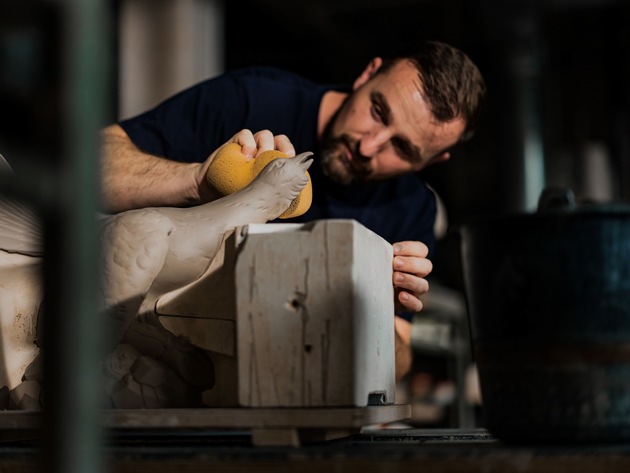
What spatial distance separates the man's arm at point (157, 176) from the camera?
122 cm

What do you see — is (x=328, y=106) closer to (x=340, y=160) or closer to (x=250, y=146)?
(x=340, y=160)

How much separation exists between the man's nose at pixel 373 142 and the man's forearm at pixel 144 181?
0.54m

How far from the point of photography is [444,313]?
372 cm

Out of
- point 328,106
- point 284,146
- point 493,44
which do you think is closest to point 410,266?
point 284,146

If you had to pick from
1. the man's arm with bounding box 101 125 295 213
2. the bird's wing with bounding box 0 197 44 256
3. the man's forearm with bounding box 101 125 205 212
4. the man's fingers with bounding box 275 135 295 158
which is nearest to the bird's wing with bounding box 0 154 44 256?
the bird's wing with bounding box 0 197 44 256

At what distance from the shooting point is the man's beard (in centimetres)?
200

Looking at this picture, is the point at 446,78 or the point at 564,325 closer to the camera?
the point at 564,325

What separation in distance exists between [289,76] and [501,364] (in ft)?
4.79

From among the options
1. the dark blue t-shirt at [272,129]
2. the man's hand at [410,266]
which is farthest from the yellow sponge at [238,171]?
the dark blue t-shirt at [272,129]

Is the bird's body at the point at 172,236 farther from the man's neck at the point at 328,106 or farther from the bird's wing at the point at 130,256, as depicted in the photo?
the man's neck at the point at 328,106

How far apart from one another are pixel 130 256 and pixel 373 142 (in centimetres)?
112

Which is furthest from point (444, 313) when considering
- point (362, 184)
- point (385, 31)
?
point (385, 31)

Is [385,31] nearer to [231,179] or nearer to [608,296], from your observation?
[231,179]

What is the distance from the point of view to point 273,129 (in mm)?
1903
